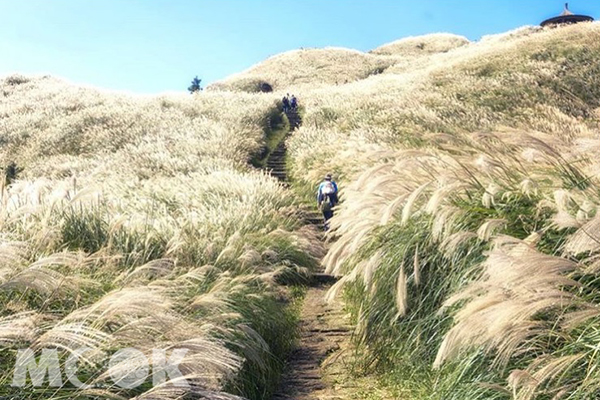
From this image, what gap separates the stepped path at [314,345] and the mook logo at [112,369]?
2.15 meters

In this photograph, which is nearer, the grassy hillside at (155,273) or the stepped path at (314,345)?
the grassy hillside at (155,273)

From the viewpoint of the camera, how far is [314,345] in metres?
7.11

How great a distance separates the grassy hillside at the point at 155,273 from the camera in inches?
145

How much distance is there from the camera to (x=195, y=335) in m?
4.37

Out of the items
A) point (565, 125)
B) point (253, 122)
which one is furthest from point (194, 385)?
point (253, 122)

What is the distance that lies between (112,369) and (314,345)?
399cm

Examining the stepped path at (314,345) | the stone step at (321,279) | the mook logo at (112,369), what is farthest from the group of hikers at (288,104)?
the mook logo at (112,369)

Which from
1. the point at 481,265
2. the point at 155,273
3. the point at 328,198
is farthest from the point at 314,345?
the point at 328,198

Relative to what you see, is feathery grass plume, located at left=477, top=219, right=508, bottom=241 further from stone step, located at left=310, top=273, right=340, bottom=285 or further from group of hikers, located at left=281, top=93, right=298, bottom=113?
group of hikers, located at left=281, top=93, right=298, bottom=113

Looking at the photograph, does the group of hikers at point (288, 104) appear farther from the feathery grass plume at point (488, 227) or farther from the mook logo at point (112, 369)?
the mook logo at point (112, 369)

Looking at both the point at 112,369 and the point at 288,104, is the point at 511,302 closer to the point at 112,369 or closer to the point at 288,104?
the point at 112,369

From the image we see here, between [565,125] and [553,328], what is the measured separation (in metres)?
10.6

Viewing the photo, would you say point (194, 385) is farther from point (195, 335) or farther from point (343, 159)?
point (343, 159)

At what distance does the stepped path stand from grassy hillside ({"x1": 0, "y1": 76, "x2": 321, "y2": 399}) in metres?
0.21
